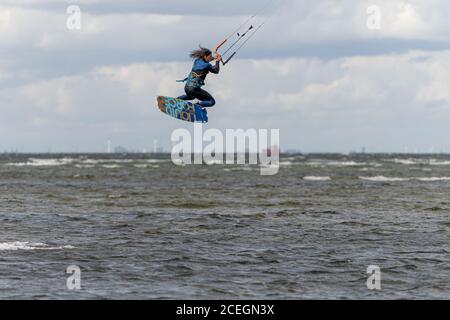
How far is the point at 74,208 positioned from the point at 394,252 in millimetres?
21333

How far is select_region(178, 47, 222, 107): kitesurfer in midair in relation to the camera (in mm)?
19219

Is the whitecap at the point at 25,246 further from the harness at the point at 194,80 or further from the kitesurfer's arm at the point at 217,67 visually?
A: the kitesurfer's arm at the point at 217,67

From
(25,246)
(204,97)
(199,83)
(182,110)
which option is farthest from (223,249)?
(199,83)

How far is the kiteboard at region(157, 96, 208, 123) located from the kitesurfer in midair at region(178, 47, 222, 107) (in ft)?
2.69

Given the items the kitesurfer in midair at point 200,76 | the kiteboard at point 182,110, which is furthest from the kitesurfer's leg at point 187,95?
the kiteboard at point 182,110

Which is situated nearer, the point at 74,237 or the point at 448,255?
the point at 448,255

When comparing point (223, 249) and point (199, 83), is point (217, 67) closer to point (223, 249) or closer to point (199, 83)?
point (199, 83)

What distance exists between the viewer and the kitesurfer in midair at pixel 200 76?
63.1 feet

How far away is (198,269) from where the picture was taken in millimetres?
23641

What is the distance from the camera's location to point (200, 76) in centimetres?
1981

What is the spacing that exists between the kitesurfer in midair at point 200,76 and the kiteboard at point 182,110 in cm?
82
